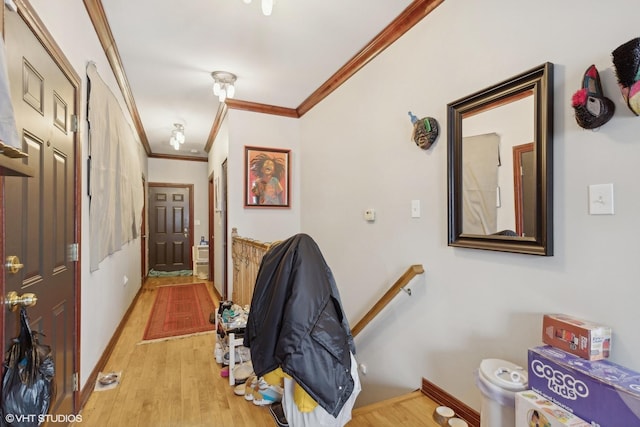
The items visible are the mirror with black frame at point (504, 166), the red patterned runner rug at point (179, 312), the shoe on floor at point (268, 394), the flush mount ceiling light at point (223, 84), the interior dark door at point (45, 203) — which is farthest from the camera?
the red patterned runner rug at point (179, 312)

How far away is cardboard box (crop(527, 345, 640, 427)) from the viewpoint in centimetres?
103

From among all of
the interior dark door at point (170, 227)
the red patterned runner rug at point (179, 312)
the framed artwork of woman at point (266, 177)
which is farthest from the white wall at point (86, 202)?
the interior dark door at point (170, 227)

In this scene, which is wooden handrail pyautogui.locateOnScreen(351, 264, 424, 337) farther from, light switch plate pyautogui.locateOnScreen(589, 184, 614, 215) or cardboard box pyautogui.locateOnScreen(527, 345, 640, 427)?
light switch plate pyautogui.locateOnScreen(589, 184, 614, 215)

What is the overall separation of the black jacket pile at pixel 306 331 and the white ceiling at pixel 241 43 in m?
1.75

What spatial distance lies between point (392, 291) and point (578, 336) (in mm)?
1175

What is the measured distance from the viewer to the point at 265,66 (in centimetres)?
311

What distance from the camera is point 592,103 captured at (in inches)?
47.9

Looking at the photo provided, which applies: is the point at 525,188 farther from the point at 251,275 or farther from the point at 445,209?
the point at 251,275

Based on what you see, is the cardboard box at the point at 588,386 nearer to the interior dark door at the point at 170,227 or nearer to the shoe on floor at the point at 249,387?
the shoe on floor at the point at 249,387

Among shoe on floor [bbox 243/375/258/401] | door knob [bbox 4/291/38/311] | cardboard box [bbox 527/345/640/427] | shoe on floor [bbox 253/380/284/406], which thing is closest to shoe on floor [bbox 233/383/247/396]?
shoe on floor [bbox 243/375/258/401]

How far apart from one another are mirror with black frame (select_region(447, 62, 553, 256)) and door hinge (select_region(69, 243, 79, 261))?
7.43ft

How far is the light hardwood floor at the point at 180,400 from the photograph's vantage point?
1.92 m

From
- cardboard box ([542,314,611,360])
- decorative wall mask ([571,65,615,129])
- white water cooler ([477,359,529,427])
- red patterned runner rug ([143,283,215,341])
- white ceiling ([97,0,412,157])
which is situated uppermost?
white ceiling ([97,0,412,157])

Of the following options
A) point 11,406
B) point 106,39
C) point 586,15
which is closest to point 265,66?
point 106,39
